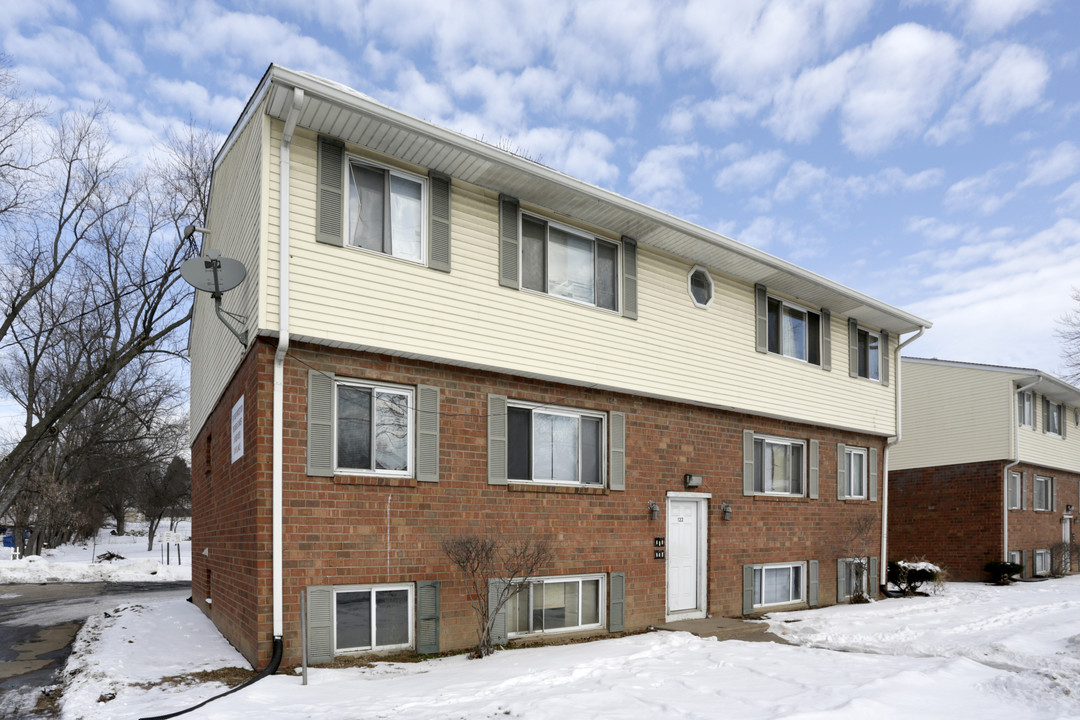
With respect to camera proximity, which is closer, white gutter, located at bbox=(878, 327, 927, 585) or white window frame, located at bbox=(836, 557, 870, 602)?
white window frame, located at bbox=(836, 557, 870, 602)

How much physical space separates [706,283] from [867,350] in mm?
5625

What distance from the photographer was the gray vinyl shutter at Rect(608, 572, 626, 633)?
10656mm

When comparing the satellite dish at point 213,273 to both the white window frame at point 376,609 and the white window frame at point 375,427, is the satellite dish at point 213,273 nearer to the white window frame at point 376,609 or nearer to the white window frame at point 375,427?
the white window frame at point 375,427

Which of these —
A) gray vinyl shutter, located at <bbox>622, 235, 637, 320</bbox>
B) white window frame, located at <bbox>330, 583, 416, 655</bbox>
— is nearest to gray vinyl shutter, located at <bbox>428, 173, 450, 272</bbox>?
gray vinyl shutter, located at <bbox>622, 235, 637, 320</bbox>

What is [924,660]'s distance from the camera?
8.58m

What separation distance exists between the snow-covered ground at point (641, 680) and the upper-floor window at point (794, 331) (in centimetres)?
517

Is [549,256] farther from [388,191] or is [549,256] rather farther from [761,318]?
[761,318]

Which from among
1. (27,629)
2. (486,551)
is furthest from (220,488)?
(486,551)

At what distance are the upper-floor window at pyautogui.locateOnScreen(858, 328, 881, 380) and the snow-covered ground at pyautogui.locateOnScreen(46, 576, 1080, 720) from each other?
20.6 feet

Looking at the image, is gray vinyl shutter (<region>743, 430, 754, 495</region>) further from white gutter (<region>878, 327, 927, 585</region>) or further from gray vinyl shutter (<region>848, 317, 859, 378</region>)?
white gutter (<region>878, 327, 927, 585</region>)

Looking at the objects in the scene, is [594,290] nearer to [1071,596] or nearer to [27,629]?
[27,629]

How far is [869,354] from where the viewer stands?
1639cm

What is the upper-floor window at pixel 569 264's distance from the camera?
10.4 meters

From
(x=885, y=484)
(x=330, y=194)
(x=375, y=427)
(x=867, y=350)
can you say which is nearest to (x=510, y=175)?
(x=330, y=194)
